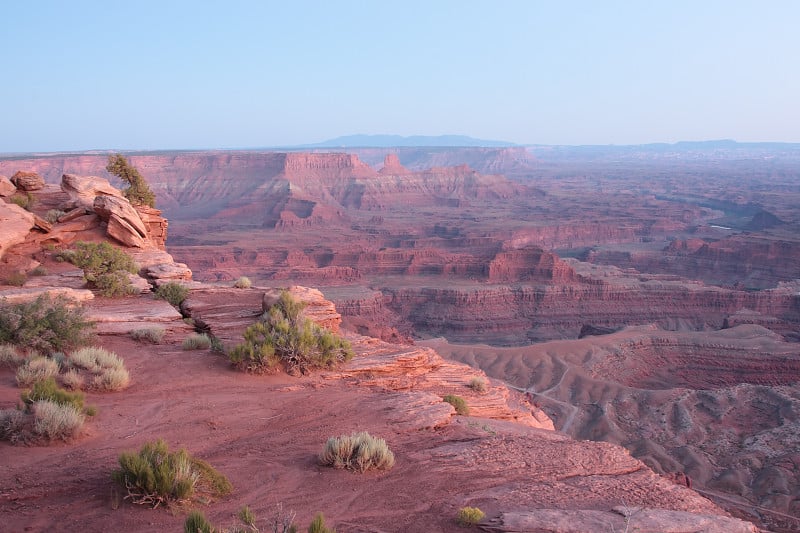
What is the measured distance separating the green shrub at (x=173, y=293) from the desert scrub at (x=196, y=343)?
109 inches

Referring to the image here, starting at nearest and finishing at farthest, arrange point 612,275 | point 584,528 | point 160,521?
point 160,521, point 584,528, point 612,275

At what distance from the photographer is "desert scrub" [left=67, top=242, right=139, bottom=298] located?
13922 mm

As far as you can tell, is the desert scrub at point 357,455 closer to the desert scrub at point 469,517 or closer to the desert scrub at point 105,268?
the desert scrub at point 469,517

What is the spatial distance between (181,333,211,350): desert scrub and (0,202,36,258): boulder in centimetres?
680

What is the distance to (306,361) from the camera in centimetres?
1086

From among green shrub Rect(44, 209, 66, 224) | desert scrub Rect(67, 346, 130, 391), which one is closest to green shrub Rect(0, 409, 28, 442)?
desert scrub Rect(67, 346, 130, 391)

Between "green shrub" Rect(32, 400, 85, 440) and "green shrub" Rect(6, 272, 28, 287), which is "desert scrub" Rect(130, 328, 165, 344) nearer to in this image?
"green shrub" Rect(6, 272, 28, 287)

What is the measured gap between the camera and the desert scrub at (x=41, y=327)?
389 inches

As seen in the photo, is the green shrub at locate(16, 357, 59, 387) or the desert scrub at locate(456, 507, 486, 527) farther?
the green shrub at locate(16, 357, 59, 387)

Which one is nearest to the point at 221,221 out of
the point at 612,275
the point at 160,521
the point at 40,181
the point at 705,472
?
the point at 612,275

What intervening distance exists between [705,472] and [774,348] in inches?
715

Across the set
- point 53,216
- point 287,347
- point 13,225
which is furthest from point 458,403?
point 53,216

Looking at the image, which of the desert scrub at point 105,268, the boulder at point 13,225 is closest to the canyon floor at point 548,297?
the boulder at point 13,225

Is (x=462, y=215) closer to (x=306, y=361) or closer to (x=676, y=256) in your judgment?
(x=676, y=256)
